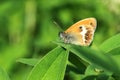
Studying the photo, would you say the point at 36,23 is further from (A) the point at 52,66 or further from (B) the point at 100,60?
(B) the point at 100,60

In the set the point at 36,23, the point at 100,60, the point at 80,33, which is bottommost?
the point at 36,23

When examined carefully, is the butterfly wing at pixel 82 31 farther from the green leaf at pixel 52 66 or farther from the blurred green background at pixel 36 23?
the blurred green background at pixel 36 23

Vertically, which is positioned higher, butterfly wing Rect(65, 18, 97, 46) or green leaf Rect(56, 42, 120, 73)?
green leaf Rect(56, 42, 120, 73)

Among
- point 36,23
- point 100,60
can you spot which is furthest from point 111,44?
point 36,23

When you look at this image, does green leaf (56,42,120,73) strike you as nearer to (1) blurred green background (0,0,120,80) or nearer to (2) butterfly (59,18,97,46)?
(2) butterfly (59,18,97,46)

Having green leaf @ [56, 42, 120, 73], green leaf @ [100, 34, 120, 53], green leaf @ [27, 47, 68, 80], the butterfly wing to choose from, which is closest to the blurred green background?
the butterfly wing

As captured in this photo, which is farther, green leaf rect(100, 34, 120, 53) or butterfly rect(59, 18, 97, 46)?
butterfly rect(59, 18, 97, 46)

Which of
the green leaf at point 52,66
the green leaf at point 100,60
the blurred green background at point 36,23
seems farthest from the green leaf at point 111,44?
the blurred green background at point 36,23

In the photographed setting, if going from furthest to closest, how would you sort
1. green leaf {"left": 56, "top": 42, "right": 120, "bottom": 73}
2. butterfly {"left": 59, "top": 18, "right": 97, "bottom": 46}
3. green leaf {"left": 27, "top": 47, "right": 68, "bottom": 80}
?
butterfly {"left": 59, "top": 18, "right": 97, "bottom": 46}
green leaf {"left": 27, "top": 47, "right": 68, "bottom": 80}
green leaf {"left": 56, "top": 42, "right": 120, "bottom": 73}
